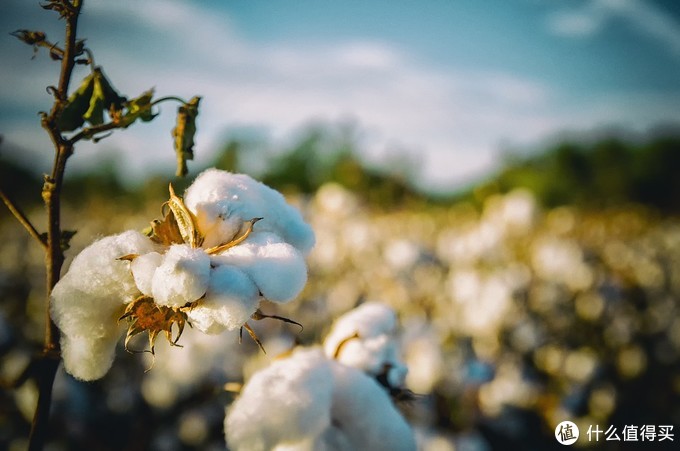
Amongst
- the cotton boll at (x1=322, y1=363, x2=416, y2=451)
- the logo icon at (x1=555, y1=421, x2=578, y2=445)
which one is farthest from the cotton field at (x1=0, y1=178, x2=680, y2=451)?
the logo icon at (x1=555, y1=421, x2=578, y2=445)

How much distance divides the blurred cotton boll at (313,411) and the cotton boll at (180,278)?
0.25m

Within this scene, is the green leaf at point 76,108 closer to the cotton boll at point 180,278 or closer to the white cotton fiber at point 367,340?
the cotton boll at point 180,278

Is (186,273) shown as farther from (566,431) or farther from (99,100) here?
(566,431)

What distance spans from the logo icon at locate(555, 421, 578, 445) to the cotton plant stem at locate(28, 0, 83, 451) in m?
1.97

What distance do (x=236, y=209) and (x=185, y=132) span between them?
154 millimetres

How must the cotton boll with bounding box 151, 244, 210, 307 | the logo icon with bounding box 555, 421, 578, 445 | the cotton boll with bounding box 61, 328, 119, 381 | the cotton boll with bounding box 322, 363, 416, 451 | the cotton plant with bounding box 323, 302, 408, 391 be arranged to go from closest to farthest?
the cotton boll with bounding box 151, 244, 210, 307
the cotton boll with bounding box 61, 328, 119, 381
the cotton boll with bounding box 322, 363, 416, 451
the cotton plant with bounding box 323, 302, 408, 391
the logo icon with bounding box 555, 421, 578, 445

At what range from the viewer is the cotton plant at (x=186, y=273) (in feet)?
1.51

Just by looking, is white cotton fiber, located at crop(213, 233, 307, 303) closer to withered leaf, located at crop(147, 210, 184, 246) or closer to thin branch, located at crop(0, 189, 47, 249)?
withered leaf, located at crop(147, 210, 184, 246)

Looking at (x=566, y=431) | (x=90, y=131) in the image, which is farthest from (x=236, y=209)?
(x=566, y=431)

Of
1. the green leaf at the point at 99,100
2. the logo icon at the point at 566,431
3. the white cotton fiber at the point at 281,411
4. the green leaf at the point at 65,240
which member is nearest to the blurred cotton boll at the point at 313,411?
the white cotton fiber at the point at 281,411

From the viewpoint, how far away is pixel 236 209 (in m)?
0.53

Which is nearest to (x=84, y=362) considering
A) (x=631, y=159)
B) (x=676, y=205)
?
(x=676, y=205)

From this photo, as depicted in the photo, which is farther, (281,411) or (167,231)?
(281,411)

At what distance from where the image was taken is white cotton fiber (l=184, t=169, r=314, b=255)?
0.53 m
